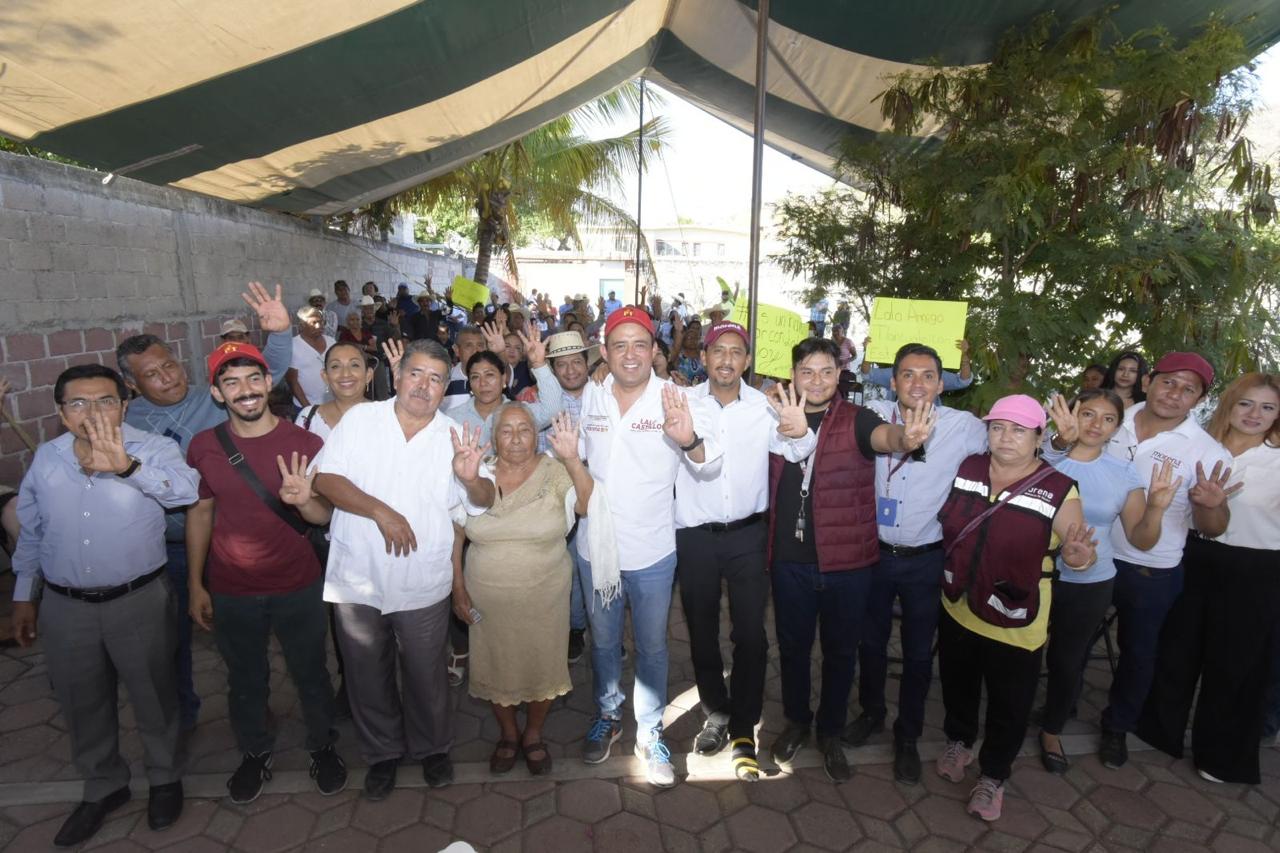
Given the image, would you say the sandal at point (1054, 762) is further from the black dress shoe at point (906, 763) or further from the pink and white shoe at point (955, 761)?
the black dress shoe at point (906, 763)

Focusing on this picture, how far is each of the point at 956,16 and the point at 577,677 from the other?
476 centimetres

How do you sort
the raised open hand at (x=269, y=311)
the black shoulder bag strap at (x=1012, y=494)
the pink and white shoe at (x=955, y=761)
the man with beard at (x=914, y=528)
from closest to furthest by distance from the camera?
1. the black shoulder bag strap at (x=1012, y=494)
2. the man with beard at (x=914, y=528)
3. the pink and white shoe at (x=955, y=761)
4. the raised open hand at (x=269, y=311)

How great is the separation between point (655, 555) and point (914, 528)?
1.18 metres

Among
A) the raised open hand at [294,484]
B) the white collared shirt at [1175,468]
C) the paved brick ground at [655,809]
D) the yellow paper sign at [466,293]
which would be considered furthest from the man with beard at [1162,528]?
the yellow paper sign at [466,293]

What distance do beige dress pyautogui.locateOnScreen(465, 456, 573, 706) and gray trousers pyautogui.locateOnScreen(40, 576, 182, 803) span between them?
4.18 feet

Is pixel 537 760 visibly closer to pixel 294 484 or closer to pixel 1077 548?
pixel 294 484

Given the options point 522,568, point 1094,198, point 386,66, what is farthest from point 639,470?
point 386,66

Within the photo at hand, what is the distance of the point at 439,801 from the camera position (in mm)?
3100

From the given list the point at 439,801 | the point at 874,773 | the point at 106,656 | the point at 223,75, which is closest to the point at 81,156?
the point at 223,75

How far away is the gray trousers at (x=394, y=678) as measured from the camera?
9.62 feet

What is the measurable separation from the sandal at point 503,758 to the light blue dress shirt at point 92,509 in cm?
172

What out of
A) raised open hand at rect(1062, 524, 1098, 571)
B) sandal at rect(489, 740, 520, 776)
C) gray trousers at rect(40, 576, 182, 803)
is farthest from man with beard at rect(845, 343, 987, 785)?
gray trousers at rect(40, 576, 182, 803)

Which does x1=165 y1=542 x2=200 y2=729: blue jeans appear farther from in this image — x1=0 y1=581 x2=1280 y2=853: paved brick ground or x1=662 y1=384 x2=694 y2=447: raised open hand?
x1=662 y1=384 x2=694 y2=447: raised open hand

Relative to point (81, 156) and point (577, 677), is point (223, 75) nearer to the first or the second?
point (81, 156)
